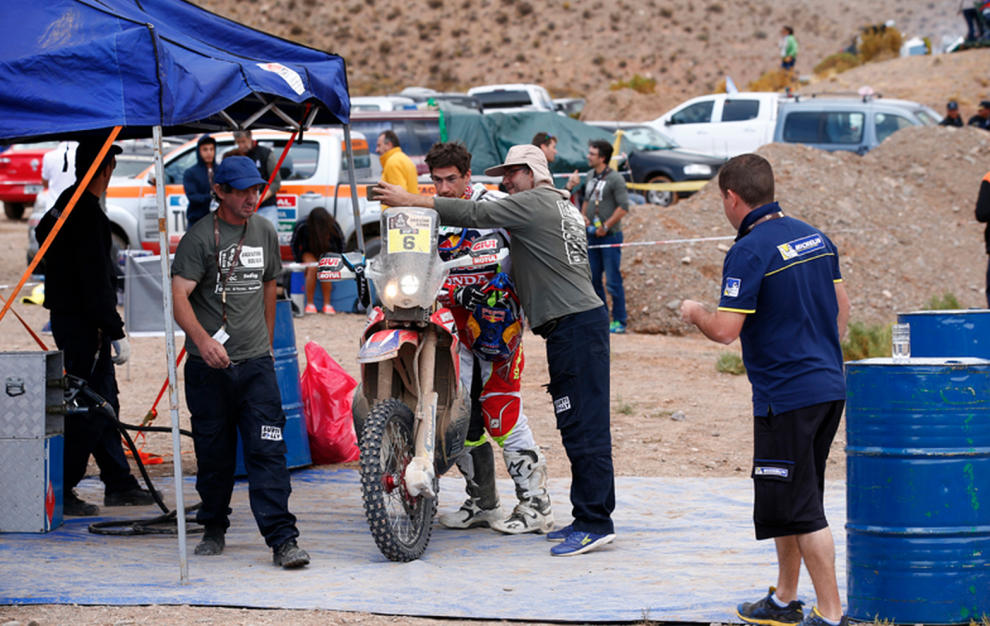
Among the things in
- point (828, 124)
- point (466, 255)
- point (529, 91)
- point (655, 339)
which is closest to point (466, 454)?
point (466, 255)

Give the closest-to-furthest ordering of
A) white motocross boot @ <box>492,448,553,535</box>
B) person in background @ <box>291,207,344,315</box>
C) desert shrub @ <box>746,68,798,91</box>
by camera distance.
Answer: white motocross boot @ <box>492,448,553,535</box>
person in background @ <box>291,207,344,315</box>
desert shrub @ <box>746,68,798,91</box>

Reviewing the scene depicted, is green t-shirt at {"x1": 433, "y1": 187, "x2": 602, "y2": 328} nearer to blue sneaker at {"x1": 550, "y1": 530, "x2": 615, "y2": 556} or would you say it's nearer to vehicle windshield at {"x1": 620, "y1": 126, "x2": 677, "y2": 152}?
blue sneaker at {"x1": 550, "y1": 530, "x2": 615, "y2": 556}

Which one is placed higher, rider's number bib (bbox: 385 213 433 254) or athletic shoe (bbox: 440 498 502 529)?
rider's number bib (bbox: 385 213 433 254)

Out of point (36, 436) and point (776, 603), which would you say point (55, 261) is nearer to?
point (36, 436)

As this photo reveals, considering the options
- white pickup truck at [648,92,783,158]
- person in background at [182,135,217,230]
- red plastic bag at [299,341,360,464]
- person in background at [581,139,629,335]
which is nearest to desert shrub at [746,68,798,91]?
white pickup truck at [648,92,783,158]

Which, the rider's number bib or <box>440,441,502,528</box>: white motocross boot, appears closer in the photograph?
the rider's number bib

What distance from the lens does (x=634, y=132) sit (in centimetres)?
2414

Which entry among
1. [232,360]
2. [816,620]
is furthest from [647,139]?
[816,620]

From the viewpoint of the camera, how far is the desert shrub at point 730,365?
1212 cm

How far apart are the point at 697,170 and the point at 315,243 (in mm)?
10063

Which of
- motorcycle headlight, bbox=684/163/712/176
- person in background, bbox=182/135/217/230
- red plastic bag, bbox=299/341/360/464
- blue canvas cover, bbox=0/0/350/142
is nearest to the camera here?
blue canvas cover, bbox=0/0/350/142

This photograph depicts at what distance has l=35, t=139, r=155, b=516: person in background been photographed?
22.7 feet

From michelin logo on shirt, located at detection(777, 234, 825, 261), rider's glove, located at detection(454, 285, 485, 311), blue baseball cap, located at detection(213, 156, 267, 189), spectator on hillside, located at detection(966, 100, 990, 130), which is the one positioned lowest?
rider's glove, located at detection(454, 285, 485, 311)

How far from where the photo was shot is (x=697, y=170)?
22.6 metres
